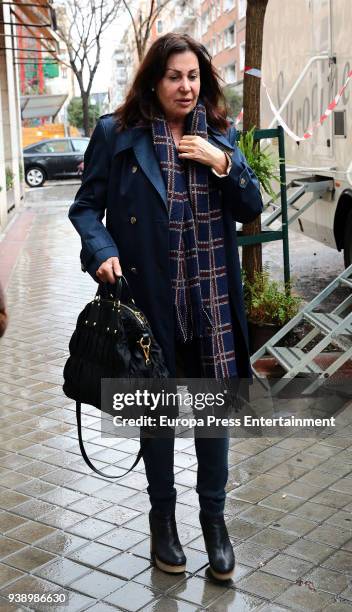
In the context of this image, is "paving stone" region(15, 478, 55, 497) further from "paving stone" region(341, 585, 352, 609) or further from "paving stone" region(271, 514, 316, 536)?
"paving stone" region(341, 585, 352, 609)

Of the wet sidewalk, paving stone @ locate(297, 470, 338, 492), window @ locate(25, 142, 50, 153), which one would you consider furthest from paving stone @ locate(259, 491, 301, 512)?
window @ locate(25, 142, 50, 153)

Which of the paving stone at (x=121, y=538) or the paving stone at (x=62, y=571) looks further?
the paving stone at (x=121, y=538)

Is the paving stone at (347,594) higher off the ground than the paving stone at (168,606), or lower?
higher

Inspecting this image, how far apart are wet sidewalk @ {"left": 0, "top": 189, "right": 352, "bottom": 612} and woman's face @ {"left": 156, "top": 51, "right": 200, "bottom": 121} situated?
1.77m

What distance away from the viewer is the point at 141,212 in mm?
3191

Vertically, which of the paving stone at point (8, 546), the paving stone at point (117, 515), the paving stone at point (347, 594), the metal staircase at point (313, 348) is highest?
the metal staircase at point (313, 348)

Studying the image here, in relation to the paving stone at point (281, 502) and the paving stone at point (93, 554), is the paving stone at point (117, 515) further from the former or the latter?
the paving stone at point (281, 502)

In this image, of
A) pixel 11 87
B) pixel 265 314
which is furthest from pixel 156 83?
pixel 11 87

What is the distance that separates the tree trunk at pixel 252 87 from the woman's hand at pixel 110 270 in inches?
139

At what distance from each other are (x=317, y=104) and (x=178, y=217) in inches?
230

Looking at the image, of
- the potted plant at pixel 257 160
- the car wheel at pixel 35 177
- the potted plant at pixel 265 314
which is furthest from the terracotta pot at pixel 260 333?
the car wheel at pixel 35 177

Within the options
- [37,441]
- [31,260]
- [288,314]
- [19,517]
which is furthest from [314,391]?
[31,260]

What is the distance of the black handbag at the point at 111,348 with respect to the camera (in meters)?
3.05

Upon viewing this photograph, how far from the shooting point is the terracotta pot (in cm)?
626
